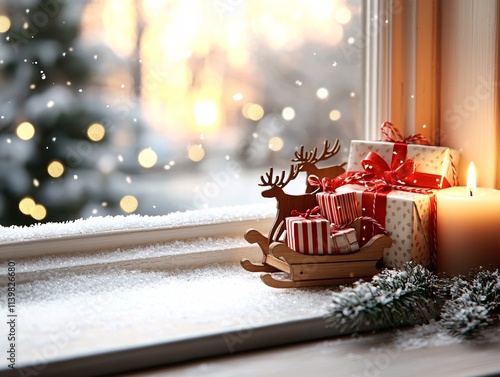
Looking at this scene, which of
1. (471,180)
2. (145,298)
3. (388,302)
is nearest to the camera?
(388,302)

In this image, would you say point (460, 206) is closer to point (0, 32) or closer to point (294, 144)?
point (294, 144)

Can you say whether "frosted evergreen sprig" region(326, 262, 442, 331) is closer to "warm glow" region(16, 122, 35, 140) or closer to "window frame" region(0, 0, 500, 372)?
"window frame" region(0, 0, 500, 372)

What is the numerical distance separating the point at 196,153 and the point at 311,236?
0.42 metres

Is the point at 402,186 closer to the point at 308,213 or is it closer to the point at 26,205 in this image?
the point at 308,213

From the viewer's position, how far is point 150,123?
66.7 inches

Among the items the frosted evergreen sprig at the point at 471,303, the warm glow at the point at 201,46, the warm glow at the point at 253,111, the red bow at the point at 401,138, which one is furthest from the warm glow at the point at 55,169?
the frosted evergreen sprig at the point at 471,303

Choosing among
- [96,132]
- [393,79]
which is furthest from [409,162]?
[96,132]

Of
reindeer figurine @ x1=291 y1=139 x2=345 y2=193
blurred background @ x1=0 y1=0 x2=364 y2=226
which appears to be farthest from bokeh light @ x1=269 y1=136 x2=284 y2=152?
reindeer figurine @ x1=291 y1=139 x2=345 y2=193

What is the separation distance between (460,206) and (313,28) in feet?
2.04

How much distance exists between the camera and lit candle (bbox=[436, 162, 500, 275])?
4.91 feet

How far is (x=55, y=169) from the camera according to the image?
64.4 inches

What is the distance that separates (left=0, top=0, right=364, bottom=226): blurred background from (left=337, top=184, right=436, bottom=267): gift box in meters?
0.33

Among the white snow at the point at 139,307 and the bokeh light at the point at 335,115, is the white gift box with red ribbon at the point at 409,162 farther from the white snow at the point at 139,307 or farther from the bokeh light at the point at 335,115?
the white snow at the point at 139,307

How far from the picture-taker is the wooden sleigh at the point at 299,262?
58.0 inches
